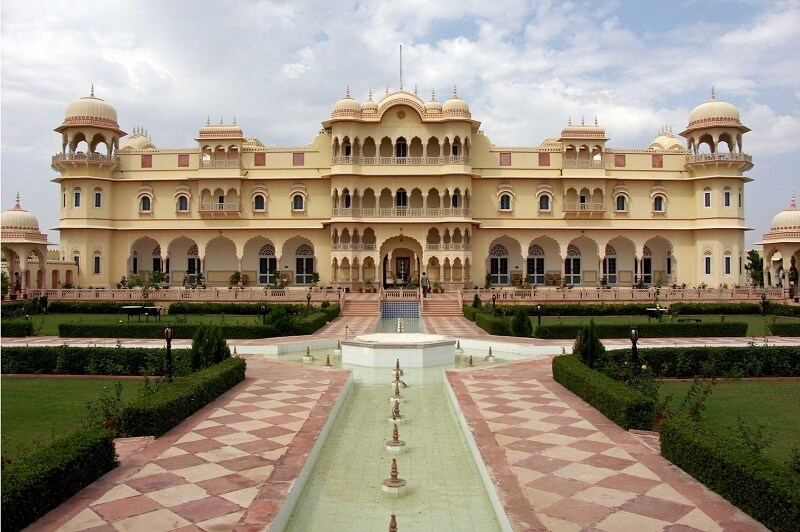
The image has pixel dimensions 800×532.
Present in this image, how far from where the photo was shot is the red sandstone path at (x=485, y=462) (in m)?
5.34

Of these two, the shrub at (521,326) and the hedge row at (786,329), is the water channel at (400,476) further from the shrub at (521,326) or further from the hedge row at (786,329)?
the hedge row at (786,329)

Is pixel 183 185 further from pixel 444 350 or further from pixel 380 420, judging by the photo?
pixel 380 420

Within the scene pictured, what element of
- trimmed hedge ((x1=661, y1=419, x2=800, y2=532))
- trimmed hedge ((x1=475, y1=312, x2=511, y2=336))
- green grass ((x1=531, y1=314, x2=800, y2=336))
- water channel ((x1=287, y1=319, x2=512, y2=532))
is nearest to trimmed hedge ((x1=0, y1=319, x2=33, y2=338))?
water channel ((x1=287, y1=319, x2=512, y2=532))

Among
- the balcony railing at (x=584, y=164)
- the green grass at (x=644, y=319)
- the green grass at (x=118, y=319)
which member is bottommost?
the green grass at (x=644, y=319)

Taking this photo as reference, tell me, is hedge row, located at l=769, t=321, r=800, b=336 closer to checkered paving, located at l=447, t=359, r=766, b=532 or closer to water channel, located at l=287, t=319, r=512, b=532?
checkered paving, located at l=447, t=359, r=766, b=532

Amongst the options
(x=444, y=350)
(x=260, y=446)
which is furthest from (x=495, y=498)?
(x=444, y=350)

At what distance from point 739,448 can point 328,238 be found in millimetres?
29923

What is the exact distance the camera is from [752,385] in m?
11.6

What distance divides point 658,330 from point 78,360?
14765 millimetres

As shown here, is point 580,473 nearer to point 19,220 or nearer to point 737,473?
point 737,473

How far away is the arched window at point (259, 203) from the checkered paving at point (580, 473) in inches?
1049

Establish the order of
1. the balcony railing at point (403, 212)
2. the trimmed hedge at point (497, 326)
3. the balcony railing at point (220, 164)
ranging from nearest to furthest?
the trimmed hedge at point (497, 326) → the balcony railing at point (403, 212) → the balcony railing at point (220, 164)

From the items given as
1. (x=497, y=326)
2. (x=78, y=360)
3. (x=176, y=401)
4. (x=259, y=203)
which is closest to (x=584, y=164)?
(x=259, y=203)

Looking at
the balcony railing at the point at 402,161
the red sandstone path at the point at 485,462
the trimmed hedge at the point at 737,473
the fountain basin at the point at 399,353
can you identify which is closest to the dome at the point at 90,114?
the balcony railing at the point at 402,161
